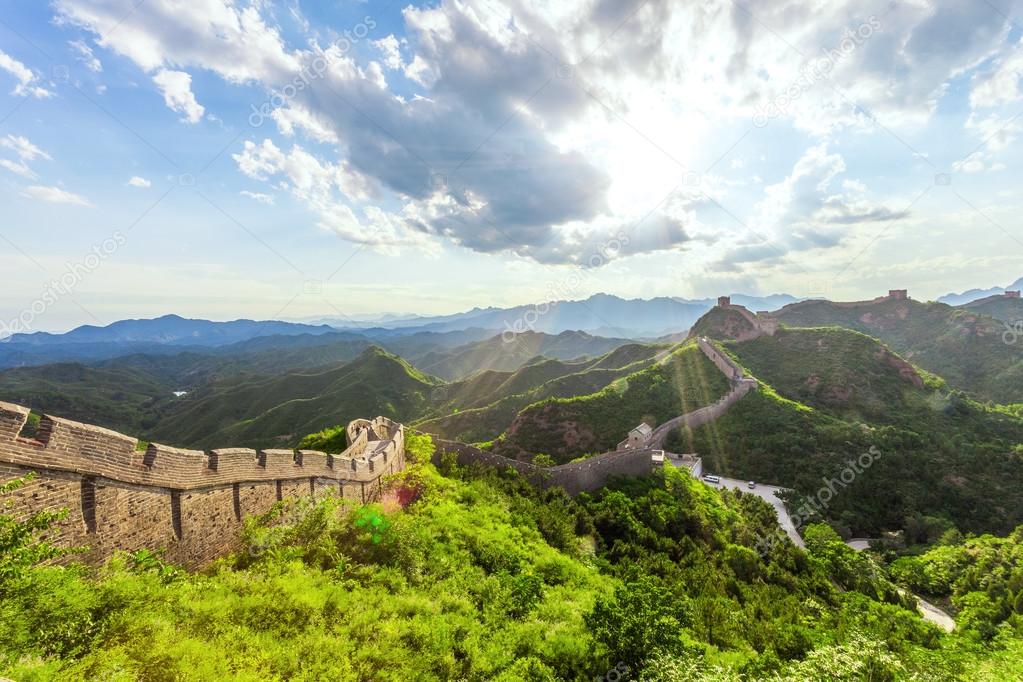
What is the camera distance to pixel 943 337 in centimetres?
6153

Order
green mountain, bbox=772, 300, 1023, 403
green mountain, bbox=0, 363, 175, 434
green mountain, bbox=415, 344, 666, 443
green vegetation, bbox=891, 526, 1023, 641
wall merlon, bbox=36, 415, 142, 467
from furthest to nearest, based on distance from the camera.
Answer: green mountain, bbox=0, 363, 175, 434, green mountain, bbox=415, 344, 666, 443, green mountain, bbox=772, 300, 1023, 403, green vegetation, bbox=891, 526, 1023, 641, wall merlon, bbox=36, 415, 142, 467

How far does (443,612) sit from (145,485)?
5828 mm

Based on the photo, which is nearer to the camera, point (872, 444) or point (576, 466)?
point (576, 466)

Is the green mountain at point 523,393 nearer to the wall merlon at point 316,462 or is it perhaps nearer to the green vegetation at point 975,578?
the green vegetation at point 975,578

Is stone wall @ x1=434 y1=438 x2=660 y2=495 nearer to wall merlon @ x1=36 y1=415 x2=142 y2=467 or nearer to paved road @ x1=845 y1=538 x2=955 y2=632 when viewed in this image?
paved road @ x1=845 y1=538 x2=955 y2=632

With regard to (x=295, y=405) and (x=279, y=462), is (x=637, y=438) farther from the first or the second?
(x=295, y=405)

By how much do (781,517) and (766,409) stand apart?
41.6 ft

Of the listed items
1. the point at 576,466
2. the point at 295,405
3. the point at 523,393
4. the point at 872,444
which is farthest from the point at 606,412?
the point at 295,405

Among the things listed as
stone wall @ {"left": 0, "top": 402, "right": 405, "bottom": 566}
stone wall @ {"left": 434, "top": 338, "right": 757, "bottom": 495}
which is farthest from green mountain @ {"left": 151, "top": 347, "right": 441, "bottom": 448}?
stone wall @ {"left": 0, "top": 402, "right": 405, "bottom": 566}

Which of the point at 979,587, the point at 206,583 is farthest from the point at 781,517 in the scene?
the point at 206,583

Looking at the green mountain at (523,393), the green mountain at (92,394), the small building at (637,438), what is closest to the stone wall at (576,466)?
the small building at (637,438)

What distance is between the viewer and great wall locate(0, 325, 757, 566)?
590 cm

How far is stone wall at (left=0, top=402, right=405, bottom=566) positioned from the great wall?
0.01 metres

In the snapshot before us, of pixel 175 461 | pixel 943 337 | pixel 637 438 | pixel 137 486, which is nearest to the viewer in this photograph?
pixel 137 486
